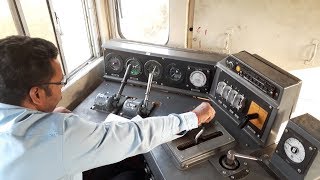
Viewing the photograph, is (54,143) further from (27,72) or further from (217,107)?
(217,107)

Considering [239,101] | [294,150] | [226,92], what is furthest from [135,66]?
[294,150]

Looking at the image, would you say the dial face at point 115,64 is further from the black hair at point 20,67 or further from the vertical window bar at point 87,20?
the black hair at point 20,67

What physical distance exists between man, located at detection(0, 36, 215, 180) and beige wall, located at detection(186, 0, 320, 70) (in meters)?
0.96

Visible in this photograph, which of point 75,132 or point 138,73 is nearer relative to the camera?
point 75,132

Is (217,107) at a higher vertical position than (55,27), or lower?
lower

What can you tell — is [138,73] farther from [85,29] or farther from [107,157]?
[107,157]

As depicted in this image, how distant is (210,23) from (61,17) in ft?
3.34

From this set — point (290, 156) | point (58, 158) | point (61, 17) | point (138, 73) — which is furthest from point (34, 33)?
point (290, 156)

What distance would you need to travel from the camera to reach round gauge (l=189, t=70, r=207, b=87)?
1612mm

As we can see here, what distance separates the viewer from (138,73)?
1804 millimetres

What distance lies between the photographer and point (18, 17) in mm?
1354

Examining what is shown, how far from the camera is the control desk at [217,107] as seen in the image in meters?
1.10

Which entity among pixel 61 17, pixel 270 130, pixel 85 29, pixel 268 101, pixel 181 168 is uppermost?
pixel 61 17

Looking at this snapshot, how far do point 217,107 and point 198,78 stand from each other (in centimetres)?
23
